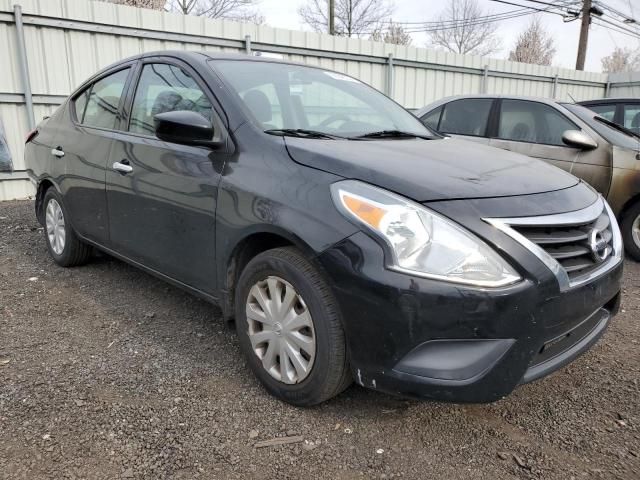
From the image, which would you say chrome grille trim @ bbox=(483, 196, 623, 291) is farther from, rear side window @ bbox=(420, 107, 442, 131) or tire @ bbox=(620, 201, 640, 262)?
rear side window @ bbox=(420, 107, 442, 131)

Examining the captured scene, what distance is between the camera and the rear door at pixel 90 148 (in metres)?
3.49

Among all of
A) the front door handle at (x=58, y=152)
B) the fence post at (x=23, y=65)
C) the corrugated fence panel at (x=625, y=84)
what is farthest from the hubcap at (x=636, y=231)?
the corrugated fence panel at (x=625, y=84)

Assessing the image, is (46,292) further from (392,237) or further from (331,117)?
(392,237)

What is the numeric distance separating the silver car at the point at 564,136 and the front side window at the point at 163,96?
2.39 meters

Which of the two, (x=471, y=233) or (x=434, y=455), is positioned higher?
(x=471, y=233)

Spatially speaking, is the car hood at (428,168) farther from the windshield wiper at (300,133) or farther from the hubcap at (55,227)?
the hubcap at (55,227)

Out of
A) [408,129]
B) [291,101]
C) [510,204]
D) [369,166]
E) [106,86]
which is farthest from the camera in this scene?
[106,86]

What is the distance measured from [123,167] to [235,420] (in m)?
1.76

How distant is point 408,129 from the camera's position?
328cm

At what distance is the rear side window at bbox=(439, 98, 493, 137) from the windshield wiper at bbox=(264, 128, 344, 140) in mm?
3798

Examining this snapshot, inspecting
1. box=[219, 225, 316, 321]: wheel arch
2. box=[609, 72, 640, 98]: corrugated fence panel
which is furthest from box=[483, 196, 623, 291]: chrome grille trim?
box=[609, 72, 640, 98]: corrugated fence panel

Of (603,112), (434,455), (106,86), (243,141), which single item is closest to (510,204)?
(434,455)

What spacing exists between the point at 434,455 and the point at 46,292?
3.04 meters

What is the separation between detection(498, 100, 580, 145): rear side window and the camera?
5457 millimetres
